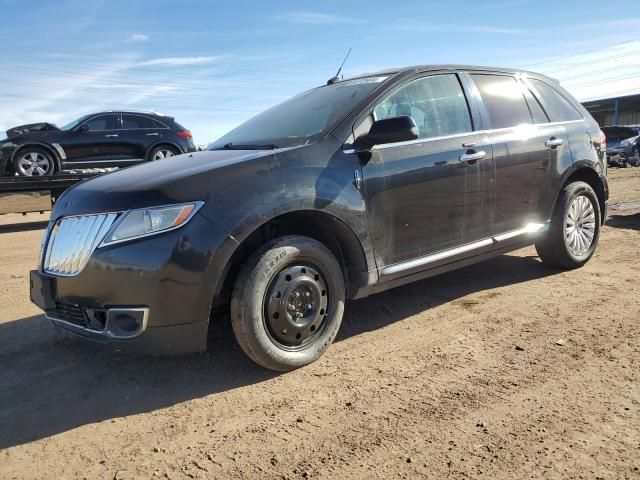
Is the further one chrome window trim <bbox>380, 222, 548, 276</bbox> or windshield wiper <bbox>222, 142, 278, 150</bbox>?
chrome window trim <bbox>380, 222, 548, 276</bbox>

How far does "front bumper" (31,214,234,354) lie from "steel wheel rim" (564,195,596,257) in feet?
11.7

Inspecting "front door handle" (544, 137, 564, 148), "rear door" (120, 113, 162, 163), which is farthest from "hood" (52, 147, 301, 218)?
"rear door" (120, 113, 162, 163)

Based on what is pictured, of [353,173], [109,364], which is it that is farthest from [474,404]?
[109,364]

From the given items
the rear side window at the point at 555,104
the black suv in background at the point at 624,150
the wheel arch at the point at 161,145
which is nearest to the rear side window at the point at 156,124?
the wheel arch at the point at 161,145

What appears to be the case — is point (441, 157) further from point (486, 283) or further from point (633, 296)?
point (633, 296)

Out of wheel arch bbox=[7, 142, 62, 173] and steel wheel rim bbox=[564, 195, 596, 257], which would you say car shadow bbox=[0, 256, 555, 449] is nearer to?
steel wheel rim bbox=[564, 195, 596, 257]

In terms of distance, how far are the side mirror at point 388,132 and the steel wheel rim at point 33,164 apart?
9.60 m

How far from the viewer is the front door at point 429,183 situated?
3527 millimetres

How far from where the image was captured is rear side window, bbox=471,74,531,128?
173 inches

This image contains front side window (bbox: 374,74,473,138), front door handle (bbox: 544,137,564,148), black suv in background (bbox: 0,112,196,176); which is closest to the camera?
front side window (bbox: 374,74,473,138)

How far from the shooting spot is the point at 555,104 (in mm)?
5059

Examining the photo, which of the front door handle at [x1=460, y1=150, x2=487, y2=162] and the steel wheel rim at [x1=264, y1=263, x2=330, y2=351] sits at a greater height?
the front door handle at [x1=460, y1=150, x2=487, y2=162]

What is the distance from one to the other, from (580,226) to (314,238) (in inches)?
121

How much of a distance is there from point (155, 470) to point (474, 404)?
1.59m
